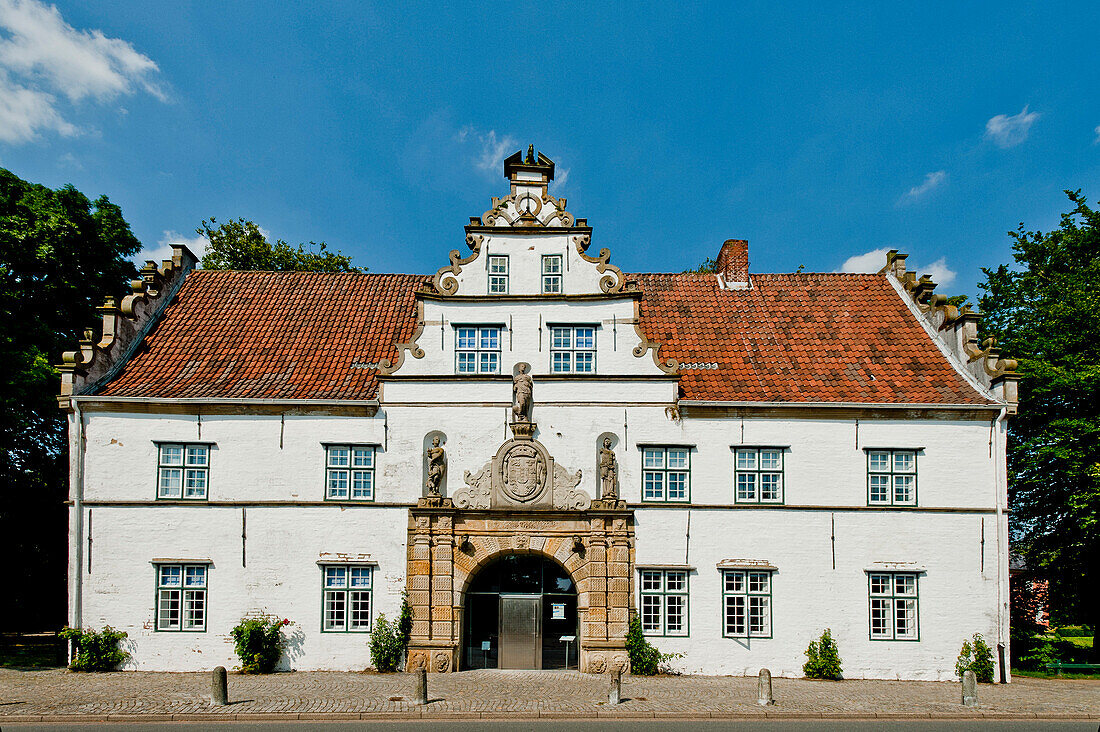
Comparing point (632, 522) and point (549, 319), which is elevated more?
point (549, 319)

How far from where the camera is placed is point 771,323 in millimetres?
22578

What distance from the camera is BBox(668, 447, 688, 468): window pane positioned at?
19469 mm

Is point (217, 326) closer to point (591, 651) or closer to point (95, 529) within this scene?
point (95, 529)

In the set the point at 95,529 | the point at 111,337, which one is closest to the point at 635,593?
the point at 95,529

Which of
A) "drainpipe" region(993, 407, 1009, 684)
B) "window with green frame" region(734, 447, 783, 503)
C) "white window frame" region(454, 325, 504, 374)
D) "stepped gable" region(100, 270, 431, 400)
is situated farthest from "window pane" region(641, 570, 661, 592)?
"drainpipe" region(993, 407, 1009, 684)

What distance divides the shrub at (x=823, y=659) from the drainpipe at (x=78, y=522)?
18.0 metres

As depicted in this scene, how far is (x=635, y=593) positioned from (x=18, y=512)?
19070 mm

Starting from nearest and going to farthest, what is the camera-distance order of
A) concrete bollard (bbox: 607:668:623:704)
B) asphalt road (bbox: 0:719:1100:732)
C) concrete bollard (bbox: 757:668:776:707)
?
asphalt road (bbox: 0:719:1100:732) → concrete bollard (bbox: 607:668:623:704) → concrete bollard (bbox: 757:668:776:707)

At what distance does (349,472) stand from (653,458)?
7.85 m

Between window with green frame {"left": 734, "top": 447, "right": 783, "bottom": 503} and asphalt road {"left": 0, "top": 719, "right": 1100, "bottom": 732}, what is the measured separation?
6192 millimetres

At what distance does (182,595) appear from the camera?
18.9 m

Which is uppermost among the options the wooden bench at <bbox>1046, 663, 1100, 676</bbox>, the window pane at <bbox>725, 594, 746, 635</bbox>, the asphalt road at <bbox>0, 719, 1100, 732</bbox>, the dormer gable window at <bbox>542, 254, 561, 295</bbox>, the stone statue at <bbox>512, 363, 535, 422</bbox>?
the dormer gable window at <bbox>542, 254, 561, 295</bbox>

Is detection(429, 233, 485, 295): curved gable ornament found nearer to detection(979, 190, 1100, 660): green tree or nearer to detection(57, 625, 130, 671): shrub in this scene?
detection(57, 625, 130, 671): shrub

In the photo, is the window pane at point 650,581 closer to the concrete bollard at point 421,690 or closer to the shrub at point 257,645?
the concrete bollard at point 421,690
